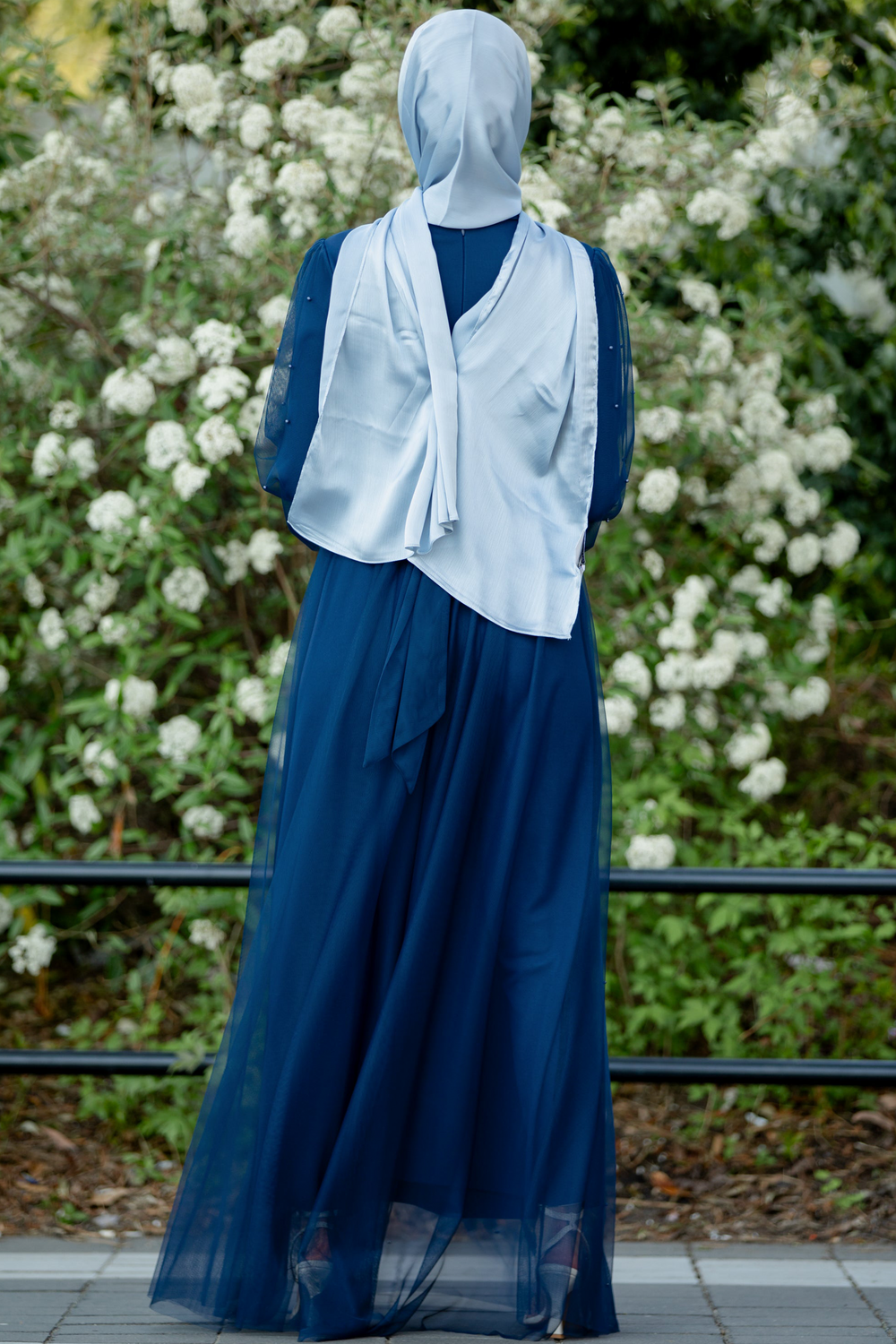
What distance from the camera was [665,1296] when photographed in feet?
8.22

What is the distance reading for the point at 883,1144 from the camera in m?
3.47

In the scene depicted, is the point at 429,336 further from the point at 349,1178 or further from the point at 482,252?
the point at 349,1178

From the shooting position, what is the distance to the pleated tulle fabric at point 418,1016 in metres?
2.15

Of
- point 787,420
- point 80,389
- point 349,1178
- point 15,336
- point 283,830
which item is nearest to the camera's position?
point 349,1178

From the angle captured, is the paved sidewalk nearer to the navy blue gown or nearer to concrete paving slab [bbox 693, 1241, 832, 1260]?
concrete paving slab [bbox 693, 1241, 832, 1260]

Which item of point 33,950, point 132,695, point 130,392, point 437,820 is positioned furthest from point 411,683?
point 33,950

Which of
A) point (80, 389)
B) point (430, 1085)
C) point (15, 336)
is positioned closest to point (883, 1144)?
point (430, 1085)

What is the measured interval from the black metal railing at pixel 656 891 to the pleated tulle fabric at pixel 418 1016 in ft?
2.59

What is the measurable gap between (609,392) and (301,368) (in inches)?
20.0

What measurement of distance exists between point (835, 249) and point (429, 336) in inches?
122

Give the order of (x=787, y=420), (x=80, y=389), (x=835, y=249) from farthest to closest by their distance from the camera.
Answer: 1. (x=835, y=249)
2. (x=787, y=420)
3. (x=80, y=389)

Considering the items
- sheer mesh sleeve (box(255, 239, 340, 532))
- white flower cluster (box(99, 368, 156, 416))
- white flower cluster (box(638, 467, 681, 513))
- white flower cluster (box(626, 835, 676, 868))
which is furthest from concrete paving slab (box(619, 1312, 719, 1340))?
white flower cluster (box(99, 368, 156, 416))

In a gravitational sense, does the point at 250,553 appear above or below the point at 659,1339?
above

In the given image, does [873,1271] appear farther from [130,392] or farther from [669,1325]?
[130,392]
